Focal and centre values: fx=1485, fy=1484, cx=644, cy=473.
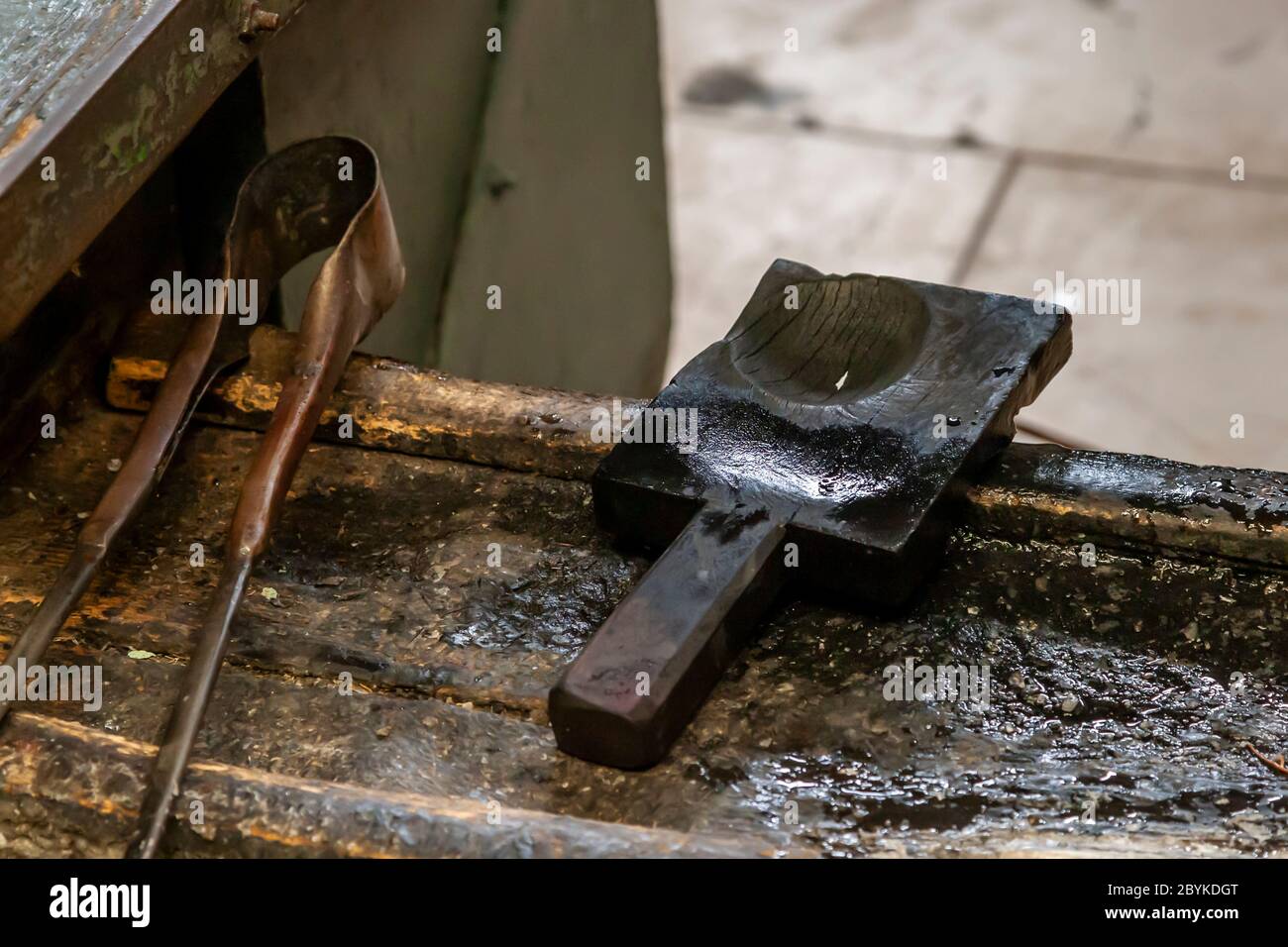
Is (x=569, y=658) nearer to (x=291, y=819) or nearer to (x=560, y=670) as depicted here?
(x=560, y=670)

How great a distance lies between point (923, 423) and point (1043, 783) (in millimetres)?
327

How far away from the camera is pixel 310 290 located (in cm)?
138

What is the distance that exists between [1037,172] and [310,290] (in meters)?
3.18

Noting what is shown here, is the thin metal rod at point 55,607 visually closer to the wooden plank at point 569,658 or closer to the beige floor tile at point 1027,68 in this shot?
the wooden plank at point 569,658

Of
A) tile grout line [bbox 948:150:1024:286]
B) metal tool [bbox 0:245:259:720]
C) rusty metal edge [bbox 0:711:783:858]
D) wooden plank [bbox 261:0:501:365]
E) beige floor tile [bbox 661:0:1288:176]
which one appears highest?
beige floor tile [bbox 661:0:1288:176]

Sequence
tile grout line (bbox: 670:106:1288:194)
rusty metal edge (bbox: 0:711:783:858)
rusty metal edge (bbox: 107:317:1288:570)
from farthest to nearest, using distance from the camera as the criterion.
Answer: tile grout line (bbox: 670:106:1288:194), rusty metal edge (bbox: 107:317:1288:570), rusty metal edge (bbox: 0:711:783:858)

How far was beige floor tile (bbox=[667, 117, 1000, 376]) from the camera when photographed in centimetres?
393

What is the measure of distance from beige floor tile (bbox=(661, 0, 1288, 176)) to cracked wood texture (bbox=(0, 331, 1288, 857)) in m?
3.23

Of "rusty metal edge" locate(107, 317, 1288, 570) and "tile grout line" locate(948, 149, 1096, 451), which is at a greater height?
"tile grout line" locate(948, 149, 1096, 451)

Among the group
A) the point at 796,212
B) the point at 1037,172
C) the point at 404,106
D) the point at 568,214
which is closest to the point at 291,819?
the point at 404,106

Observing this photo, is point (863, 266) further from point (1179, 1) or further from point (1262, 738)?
point (1262, 738)

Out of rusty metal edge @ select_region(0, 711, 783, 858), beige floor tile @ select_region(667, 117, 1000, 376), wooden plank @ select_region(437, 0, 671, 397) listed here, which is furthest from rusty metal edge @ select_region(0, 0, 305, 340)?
beige floor tile @ select_region(667, 117, 1000, 376)

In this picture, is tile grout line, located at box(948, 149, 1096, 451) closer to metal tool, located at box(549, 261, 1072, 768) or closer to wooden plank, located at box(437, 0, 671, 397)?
wooden plank, located at box(437, 0, 671, 397)

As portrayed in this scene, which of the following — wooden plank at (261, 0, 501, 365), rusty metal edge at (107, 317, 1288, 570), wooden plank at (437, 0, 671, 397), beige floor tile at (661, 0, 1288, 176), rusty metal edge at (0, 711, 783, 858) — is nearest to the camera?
rusty metal edge at (0, 711, 783, 858)
